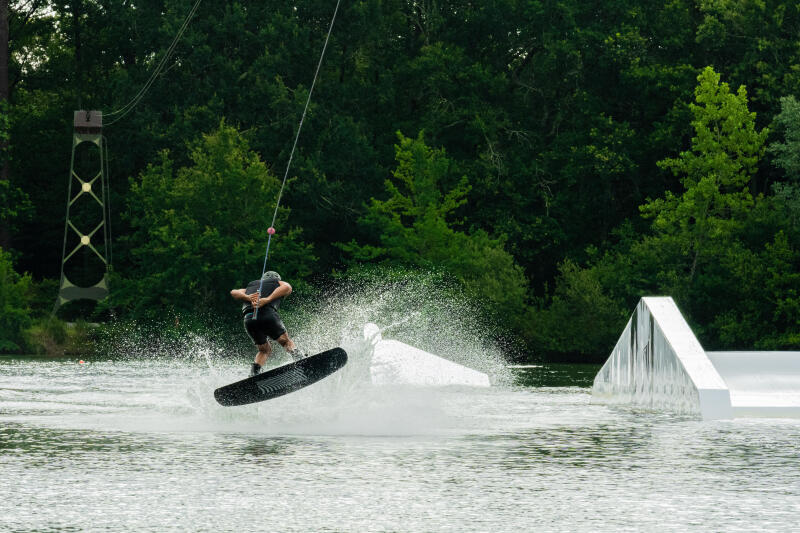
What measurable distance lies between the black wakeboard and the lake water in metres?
0.37

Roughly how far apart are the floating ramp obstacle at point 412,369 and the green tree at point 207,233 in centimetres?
2441

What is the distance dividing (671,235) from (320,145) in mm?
16153

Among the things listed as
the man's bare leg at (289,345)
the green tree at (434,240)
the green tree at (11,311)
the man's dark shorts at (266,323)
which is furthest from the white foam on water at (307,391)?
the green tree at (11,311)

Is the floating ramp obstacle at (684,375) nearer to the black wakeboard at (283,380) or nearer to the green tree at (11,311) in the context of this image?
the black wakeboard at (283,380)

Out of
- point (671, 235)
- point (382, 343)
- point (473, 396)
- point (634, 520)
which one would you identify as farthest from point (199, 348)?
point (634, 520)

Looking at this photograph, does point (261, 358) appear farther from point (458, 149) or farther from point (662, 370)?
point (458, 149)

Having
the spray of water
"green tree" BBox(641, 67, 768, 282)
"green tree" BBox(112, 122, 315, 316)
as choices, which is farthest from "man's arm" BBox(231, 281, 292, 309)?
"green tree" BBox(112, 122, 315, 316)

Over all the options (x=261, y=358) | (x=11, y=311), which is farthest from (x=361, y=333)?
(x=11, y=311)

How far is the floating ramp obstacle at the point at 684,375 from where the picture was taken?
18.5 m

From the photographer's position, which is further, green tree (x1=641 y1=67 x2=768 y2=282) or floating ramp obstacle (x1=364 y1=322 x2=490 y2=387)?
green tree (x1=641 y1=67 x2=768 y2=282)

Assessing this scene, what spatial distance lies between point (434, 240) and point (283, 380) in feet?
116

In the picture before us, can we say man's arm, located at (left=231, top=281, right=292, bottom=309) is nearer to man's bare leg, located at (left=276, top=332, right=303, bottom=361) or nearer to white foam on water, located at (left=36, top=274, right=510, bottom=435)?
man's bare leg, located at (left=276, top=332, right=303, bottom=361)

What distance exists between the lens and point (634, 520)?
29.9 ft

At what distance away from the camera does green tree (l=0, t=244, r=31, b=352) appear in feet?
155
